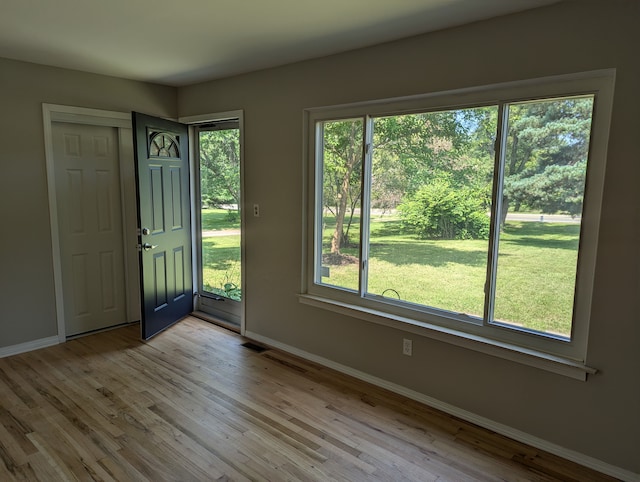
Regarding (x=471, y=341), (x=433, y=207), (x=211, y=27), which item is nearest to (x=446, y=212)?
(x=433, y=207)

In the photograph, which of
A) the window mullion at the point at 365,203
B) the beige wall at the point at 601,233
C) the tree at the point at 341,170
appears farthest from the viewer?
the tree at the point at 341,170

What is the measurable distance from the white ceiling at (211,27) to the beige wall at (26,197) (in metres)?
0.21

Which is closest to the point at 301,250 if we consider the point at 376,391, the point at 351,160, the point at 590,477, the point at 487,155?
the point at 351,160

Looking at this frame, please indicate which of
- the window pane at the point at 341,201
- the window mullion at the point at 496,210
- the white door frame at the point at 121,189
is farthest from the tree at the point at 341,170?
the white door frame at the point at 121,189

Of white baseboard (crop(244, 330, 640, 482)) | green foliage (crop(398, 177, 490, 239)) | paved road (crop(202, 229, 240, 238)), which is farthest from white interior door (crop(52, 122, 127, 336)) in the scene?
green foliage (crop(398, 177, 490, 239))

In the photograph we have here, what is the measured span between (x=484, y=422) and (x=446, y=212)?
1.30m

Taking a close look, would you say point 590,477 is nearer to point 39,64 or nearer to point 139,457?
point 139,457

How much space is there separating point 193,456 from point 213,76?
121 inches

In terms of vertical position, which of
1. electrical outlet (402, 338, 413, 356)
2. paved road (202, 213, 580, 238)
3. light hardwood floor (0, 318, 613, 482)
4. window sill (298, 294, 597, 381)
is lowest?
light hardwood floor (0, 318, 613, 482)

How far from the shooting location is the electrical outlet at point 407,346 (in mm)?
2801

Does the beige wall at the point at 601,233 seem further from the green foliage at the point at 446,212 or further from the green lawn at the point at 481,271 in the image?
the green foliage at the point at 446,212

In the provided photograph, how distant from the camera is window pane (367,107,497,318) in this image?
2.50m

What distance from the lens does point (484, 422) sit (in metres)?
2.50

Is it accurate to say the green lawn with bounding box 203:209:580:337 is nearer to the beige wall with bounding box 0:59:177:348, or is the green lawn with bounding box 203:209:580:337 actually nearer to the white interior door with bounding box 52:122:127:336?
the white interior door with bounding box 52:122:127:336
